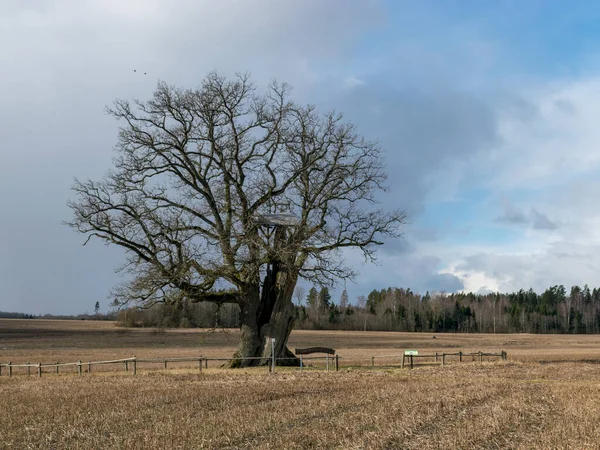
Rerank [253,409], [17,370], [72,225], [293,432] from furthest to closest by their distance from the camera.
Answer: [17,370]
[72,225]
[253,409]
[293,432]

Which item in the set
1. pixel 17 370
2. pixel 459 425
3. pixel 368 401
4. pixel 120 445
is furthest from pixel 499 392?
pixel 17 370

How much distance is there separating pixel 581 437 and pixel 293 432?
17.2 feet

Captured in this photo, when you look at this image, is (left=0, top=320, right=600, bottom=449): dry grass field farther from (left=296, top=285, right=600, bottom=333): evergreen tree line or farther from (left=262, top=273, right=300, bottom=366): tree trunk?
(left=296, top=285, right=600, bottom=333): evergreen tree line

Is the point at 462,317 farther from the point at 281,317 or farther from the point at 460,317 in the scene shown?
the point at 281,317

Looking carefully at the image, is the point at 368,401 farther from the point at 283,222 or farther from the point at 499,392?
the point at 283,222

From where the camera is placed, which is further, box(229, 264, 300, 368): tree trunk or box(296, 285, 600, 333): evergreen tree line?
box(296, 285, 600, 333): evergreen tree line

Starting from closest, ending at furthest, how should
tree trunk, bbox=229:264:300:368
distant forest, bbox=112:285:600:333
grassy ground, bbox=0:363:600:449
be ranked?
grassy ground, bbox=0:363:600:449 < tree trunk, bbox=229:264:300:368 < distant forest, bbox=112:285:600:333

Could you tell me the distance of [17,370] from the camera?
36344mm

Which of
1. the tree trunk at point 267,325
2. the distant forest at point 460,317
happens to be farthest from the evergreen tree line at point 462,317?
the tree trunk at point 267,325

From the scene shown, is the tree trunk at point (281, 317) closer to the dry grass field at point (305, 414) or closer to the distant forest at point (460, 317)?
the dry grass field at point (305, 414)

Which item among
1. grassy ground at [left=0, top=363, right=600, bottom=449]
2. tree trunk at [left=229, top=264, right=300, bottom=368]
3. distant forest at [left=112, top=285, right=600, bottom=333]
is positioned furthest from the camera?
distant forest at [left=112, top=285, right=600, bottom=333]

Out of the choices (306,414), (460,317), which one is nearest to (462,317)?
(460,317)

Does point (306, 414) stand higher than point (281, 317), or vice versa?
point (281, 317)

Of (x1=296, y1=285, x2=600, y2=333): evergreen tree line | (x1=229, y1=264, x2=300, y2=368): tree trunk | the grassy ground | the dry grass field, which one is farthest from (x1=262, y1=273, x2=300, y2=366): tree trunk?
(x1=296, y1=285, x2=600, y2=333): evergreen tree line
